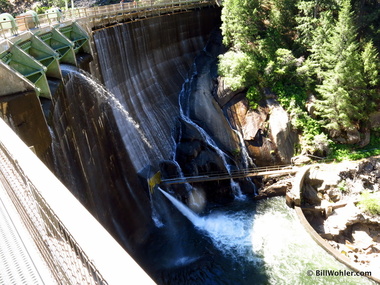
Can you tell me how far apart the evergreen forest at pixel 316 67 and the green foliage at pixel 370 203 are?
10.8 feet

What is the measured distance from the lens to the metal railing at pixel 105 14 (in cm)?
1289

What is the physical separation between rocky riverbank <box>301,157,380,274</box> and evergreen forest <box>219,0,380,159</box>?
1.56 meters

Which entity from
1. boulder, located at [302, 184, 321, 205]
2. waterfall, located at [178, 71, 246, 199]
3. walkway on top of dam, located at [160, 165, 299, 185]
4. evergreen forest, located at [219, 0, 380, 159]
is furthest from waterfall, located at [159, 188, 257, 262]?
evergreen forest, located at [219, 0, 380, 159]

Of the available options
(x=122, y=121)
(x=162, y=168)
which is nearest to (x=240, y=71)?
(x=162, y=168)

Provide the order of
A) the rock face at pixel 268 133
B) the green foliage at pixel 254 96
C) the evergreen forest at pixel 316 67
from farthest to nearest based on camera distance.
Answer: the green foliage at pixel 254 96, the rock face at pixel 268 133, the evergreen forest at pixel 316 67

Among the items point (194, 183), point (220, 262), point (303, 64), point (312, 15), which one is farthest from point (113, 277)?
point (312, 15)

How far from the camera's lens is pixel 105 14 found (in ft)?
66.3

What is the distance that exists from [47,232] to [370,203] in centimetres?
1648

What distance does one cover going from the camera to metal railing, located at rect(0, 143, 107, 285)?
3137mm

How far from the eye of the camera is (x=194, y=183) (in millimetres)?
18844

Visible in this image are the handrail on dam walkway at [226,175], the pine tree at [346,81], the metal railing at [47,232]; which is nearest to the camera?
the metal railing at [47,232]

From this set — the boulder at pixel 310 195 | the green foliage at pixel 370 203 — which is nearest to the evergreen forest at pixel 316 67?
the boulder at pixel 310 195

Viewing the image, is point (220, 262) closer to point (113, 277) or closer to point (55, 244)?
point (55, 244)

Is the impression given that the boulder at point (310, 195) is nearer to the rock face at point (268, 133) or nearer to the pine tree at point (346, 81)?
the rock face at point (268, 133)
